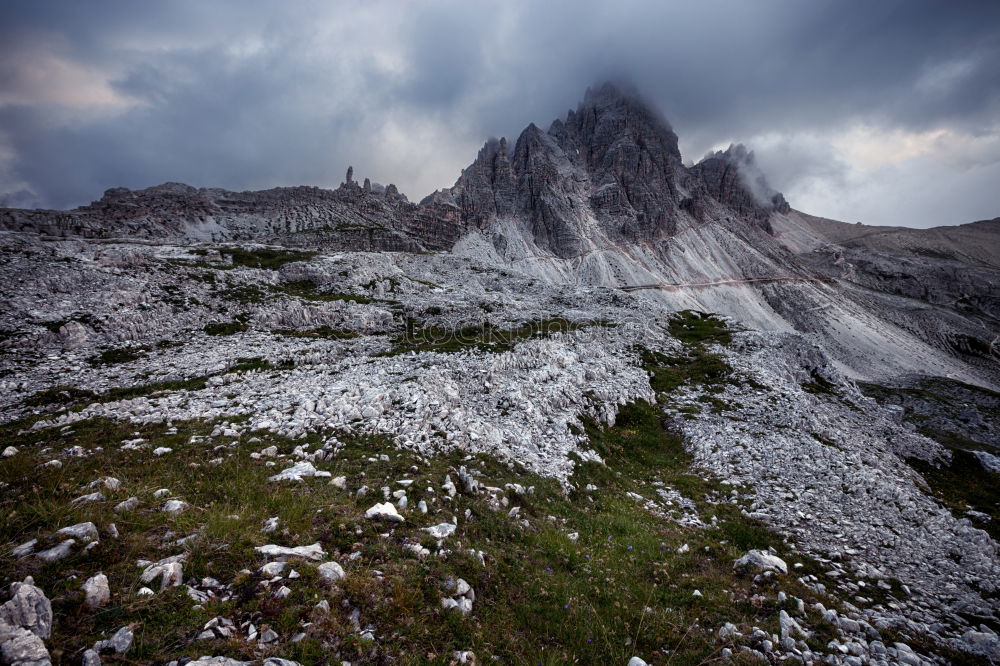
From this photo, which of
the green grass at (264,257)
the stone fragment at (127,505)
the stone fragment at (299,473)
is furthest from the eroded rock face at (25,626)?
the green grass at (264,257)

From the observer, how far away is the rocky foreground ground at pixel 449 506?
234 inches

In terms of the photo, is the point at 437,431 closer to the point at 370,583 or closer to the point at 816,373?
the point at 370,583

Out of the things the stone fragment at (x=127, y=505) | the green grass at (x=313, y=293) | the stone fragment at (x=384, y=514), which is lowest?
the stone fragment at (x=384, y=514)

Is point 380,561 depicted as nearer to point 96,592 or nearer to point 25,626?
point 96,592

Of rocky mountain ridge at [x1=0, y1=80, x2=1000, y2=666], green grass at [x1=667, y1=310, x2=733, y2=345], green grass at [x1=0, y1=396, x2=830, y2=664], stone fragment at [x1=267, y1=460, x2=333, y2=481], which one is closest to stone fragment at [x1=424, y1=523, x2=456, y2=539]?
rocky mountain ridge at [x1=0, y1=80, x2=1000, y2=666]

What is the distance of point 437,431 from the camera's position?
16.5 meters

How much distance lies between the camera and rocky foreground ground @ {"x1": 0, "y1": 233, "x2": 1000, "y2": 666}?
234 inches

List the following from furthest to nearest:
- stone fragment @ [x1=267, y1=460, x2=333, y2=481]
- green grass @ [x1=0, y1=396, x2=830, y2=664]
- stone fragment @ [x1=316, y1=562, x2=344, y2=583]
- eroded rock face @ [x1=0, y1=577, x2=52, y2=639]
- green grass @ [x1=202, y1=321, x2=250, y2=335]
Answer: green grass @ [x1=202, y1=321, x2=250, y2=335] < stone fragment @ [x1=267, y1=460, x2=333, y2=481] < stone fragment @ [x1=316, y1=562, x2=344, y2=583] < green grass @ [x1=0, y1=396, x2=830, y2=664] < eroded rock face @ [x1=0, y1=577, x2=52, y2=639]

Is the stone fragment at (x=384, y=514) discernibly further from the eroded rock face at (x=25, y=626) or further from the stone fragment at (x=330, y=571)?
the eroded rock face at (x=25, y=626)

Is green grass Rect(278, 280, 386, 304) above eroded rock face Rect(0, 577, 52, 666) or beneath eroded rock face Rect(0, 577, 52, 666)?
above

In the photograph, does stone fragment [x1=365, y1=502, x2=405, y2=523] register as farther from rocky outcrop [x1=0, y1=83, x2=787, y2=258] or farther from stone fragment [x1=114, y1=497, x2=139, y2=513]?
rocky outcrop [x1=0, y1=83, x2=787, y2=258]

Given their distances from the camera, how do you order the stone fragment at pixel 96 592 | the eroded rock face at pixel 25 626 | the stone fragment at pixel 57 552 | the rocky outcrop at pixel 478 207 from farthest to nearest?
1. the rocky outcrop at pixel 478 207
2. the stone fragment at pixel 57 552
3. the stone fragment at pixel 96 592
4. the eroded rock face at pixel 25 626

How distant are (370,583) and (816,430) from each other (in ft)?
96.5

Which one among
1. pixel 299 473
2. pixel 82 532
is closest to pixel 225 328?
pixel 299 473
